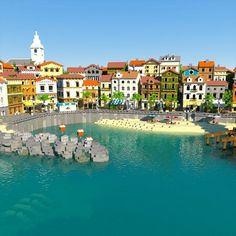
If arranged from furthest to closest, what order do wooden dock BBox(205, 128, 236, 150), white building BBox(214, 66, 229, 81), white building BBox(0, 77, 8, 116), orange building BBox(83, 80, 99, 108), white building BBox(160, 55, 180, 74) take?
white building BBox(160, 55, 180, 74) → white building BBox(214, 66, 229, 81) → orange building BBox(83, 80, 99, 108) → white building BBox(0, 77, 8, 116) → wooden dock BBox(205, 128, 236, 150)

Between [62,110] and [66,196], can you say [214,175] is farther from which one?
[62,110]

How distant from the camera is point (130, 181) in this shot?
124 ft

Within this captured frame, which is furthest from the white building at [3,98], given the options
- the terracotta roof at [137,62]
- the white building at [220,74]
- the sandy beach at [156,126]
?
the white building at [220,74]

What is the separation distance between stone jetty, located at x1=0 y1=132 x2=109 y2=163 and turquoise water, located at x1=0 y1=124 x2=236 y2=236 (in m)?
1.98

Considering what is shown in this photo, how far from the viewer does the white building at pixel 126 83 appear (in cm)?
9969

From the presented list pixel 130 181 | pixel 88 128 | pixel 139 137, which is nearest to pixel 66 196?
pixel 130 181

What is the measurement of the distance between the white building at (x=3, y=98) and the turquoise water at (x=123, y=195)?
1363 inches

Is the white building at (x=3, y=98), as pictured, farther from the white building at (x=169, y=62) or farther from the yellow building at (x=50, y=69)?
the white building at (x=169, y=62)

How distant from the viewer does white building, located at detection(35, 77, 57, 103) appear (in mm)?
93188

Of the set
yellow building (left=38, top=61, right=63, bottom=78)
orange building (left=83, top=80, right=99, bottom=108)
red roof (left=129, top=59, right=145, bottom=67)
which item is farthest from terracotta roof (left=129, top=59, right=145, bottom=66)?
yellow building (left=38, top=61, right=63, bottom=78)

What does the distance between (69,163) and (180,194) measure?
66.4 ft

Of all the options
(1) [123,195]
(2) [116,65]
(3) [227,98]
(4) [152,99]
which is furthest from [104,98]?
(1) [123,195]

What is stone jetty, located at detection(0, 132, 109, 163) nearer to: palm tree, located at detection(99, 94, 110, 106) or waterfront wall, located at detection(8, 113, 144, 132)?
waterfront wall, located at detection(8, 113, 144, 132)

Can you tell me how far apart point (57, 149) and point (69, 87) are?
5218 cm
